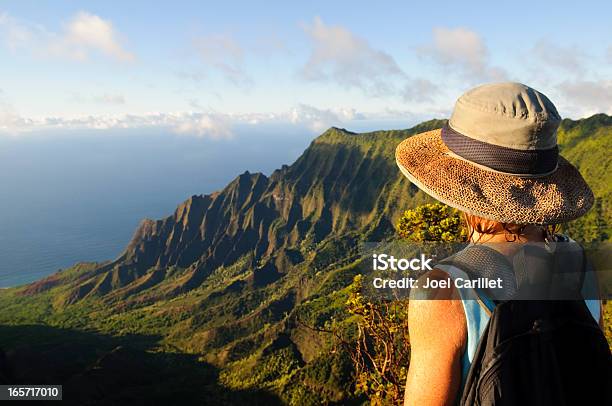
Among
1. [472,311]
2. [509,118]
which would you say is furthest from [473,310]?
[509,118]

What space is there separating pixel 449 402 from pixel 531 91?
200 cm

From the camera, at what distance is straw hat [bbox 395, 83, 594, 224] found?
2.56 metres

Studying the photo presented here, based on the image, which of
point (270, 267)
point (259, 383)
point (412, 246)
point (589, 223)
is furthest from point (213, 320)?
point (412, 246)

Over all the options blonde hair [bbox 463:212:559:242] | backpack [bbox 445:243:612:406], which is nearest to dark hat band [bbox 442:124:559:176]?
blonde hair [bbox 463:212:559:242]

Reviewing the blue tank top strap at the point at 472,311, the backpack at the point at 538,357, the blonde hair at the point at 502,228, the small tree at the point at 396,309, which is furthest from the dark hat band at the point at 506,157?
the small tree at the point at 396,309

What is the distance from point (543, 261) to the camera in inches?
96.1

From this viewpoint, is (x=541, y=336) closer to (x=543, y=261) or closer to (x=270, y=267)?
(x=543, y=261)

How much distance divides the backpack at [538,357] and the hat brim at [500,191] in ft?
1.35

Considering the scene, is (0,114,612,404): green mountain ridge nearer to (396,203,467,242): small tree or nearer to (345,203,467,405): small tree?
(345,203,467,405): small tree

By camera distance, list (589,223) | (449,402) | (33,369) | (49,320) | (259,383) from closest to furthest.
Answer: (449,402) → (33,369) → (259,383) → (589,223) → (49,320)

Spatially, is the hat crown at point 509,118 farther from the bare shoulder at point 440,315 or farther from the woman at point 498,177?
the bare shoulder at point 440,315

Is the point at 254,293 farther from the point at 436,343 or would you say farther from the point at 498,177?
the point at 436,343

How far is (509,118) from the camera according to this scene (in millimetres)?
2551

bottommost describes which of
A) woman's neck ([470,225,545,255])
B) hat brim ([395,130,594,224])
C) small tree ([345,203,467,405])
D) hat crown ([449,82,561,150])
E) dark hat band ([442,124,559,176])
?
small tree ([345,203,467,405])
